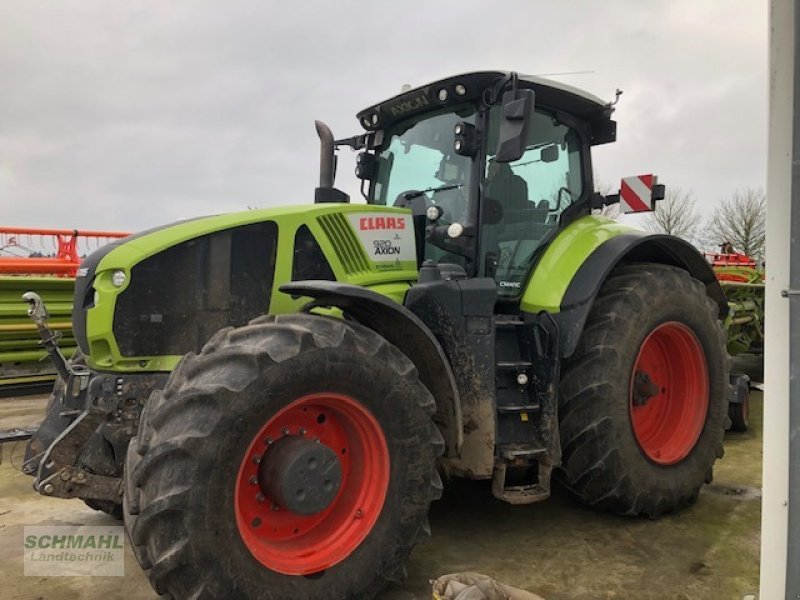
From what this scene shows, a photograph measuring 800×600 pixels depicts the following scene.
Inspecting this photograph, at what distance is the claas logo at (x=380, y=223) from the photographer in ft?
12.0

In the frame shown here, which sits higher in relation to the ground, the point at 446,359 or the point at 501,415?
the point at 446,359

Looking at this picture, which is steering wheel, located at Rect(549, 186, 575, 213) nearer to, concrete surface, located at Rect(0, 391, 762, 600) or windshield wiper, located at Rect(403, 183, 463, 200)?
windshield wiper, located at Rect(403, 183, 463, 200)

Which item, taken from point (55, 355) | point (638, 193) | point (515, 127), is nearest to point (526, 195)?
point (515, 127)

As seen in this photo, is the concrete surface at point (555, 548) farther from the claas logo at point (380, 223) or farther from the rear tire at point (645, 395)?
the claas logo at point (380, 223)

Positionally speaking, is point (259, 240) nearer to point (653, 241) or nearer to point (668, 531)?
point (653, 241)

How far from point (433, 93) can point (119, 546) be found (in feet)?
10.2

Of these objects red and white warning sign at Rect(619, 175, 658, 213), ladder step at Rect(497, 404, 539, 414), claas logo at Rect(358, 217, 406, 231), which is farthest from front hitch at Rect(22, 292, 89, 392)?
red and white warning sign at Rect(619, 175, 658, 213)

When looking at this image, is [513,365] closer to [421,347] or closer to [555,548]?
[421,347]

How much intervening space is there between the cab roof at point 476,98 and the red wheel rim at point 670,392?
4.84 feet

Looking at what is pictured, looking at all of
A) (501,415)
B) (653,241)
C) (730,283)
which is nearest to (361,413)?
(501,415)

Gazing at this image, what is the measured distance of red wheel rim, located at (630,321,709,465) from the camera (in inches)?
168

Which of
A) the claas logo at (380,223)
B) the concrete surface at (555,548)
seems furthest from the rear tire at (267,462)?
the claas logo at (380,223)

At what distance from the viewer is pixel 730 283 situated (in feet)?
27.1

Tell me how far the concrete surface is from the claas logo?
1801 millimetres
